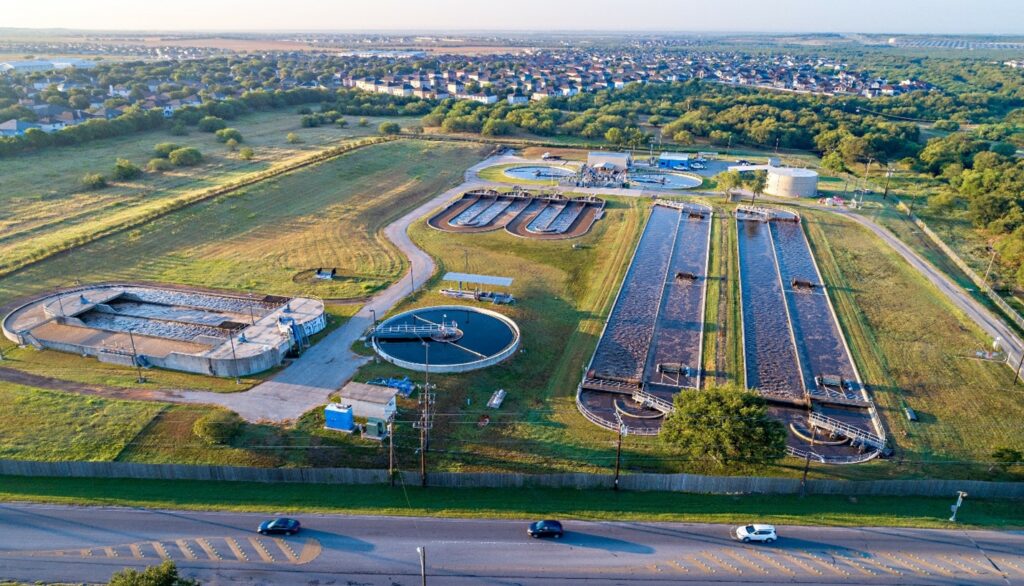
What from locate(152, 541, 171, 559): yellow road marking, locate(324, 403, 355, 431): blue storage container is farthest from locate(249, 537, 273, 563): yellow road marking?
locate(324, 403, 355, 431): blue storage container

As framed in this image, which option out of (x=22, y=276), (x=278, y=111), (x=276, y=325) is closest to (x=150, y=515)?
(x=276, y=325)

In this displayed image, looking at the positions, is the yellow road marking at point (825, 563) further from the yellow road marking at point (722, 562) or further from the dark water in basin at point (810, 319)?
the dark water in basin at point (810, 319)

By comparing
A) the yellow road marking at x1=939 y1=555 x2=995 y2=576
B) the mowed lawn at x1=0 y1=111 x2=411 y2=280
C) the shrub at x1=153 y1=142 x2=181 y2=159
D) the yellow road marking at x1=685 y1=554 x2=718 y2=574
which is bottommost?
the yellow road marking at x1=685 y1=554 x2=718 y2=574

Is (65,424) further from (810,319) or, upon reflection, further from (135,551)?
(810,319)

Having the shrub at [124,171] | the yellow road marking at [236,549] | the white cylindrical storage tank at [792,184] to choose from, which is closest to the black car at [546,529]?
the yellow road marking at [236,549]

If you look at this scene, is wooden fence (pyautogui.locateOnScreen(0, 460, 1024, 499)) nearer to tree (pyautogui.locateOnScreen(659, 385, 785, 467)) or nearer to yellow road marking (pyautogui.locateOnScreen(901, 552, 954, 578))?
tree (pyautogui.locateOnScreen(659, 385, 785, 467))

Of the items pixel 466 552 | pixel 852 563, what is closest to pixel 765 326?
pixel 852 563
